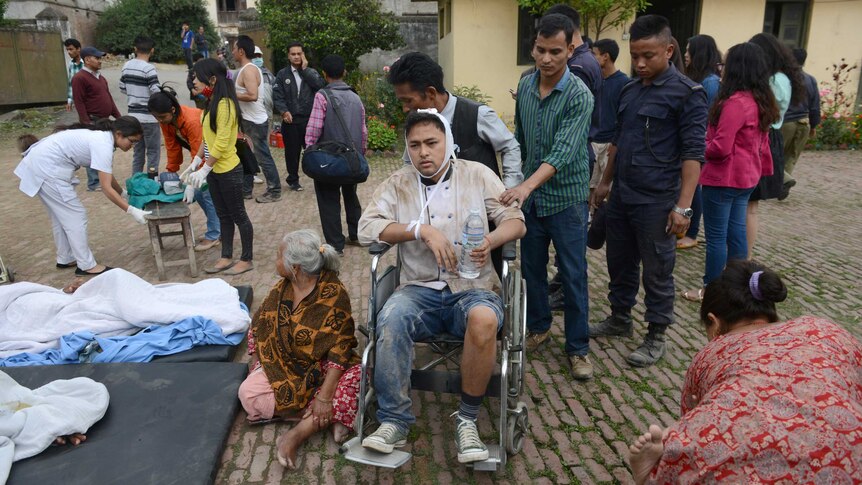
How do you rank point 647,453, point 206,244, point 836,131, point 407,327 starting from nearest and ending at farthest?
point 647,453, point 407,327, point 206,244, point 836,131

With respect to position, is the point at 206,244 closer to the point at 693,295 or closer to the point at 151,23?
the point at 693,295

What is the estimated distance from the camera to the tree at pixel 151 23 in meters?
24.2

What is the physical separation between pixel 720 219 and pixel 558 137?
175 centimetres

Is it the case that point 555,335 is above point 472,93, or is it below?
below

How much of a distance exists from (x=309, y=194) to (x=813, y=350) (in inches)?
292

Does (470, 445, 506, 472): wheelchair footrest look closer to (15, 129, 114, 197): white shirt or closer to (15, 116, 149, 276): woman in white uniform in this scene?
(15, 116, 149, 276): woman in white uniform

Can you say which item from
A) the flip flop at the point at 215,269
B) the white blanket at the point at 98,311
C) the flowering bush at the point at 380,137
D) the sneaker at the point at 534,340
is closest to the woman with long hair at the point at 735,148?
the sneaker at the point at 534,340

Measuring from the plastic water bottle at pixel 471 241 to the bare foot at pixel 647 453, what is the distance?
1.30 m

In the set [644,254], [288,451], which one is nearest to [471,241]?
[644,254]

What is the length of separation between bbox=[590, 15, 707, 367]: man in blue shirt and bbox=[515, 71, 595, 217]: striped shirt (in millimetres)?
356

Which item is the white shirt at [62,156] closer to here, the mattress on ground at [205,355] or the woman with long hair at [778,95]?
the mattress on ground at [205,355]

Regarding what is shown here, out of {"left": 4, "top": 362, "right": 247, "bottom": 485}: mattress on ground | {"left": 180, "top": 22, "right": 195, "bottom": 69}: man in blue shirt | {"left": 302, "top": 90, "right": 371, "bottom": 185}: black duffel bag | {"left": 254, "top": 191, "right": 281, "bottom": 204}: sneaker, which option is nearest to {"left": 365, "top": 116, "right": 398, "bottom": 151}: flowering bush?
{"left": 254, "top": 191, "right": 281, "bottom": 204}: sneaker

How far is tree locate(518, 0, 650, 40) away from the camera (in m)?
11.1

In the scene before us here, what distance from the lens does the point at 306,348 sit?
10.5 feet
